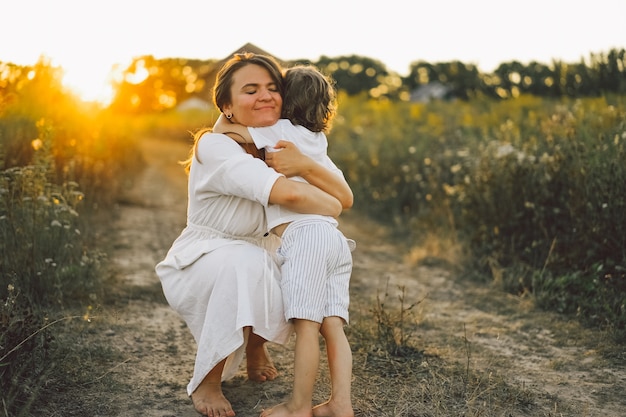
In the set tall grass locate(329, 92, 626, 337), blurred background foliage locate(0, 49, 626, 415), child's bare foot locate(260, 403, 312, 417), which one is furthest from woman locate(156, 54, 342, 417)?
tall grass locate(329, 92, 626, 337)

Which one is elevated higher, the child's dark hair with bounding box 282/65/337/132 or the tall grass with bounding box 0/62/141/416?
the child's dark hair with bounding box 282/65/337/132

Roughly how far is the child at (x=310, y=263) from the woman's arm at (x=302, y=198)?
0.04m

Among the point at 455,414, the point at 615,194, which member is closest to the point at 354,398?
the point at 455,414

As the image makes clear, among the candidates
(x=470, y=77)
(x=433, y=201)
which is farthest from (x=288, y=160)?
(x=470, y=77)

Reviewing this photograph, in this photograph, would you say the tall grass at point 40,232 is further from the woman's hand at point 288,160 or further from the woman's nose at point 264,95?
the woman's nose at point 264,95

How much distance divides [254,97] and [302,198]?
53 centimetres

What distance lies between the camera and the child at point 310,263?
8.69 feet

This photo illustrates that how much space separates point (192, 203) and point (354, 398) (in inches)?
45.7

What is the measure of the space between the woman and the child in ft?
0.23

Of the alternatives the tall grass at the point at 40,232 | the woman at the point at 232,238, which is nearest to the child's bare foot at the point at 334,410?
the woman at the point at 232,238

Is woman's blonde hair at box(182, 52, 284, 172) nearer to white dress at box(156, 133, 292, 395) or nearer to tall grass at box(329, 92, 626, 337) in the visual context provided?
white dress at box(156, 133, 292, 395)

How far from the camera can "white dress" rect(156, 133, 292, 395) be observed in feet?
8.98

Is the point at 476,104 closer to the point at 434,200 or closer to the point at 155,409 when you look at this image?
the point at 434,200

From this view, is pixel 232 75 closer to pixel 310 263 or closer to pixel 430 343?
pixel 310 263
